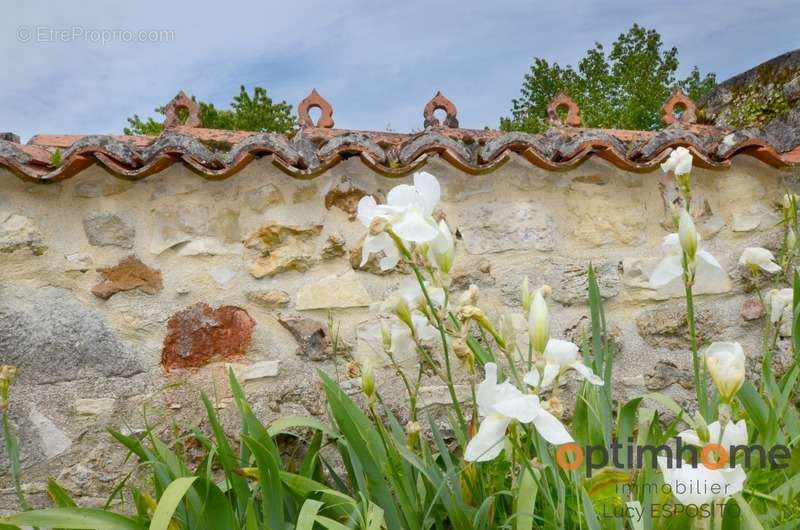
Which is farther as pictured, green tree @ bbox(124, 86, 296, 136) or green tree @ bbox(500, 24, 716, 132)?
green tree @ bbox(500, 24, 716, 132)

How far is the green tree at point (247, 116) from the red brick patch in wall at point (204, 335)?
237 inches

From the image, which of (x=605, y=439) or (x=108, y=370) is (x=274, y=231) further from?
(x=605, y=439)

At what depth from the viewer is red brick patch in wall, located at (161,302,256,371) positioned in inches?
88.4

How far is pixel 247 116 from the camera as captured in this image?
8.04 meters

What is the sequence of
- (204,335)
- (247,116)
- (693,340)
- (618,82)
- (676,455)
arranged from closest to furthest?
1. (676,455)
2. (693,340)
3. (204,335)
4. (247,116)
5. (618,82)

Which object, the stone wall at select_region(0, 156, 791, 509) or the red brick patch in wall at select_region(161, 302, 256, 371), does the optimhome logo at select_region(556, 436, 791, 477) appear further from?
the red brick patch in wall at select_region(161, 302, 256, 371)

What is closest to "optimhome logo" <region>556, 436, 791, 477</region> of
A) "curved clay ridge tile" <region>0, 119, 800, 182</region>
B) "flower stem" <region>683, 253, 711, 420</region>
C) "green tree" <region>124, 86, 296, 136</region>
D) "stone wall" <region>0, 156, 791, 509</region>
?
"flower stem" <region>683, 253, 711, 420</region>

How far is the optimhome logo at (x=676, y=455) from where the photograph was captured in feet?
2.93

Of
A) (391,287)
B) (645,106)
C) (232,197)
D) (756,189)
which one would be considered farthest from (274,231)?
(645,106)

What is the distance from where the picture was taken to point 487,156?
2363 mm

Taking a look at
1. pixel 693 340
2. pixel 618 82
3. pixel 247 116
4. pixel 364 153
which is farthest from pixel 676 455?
pixel 618 82

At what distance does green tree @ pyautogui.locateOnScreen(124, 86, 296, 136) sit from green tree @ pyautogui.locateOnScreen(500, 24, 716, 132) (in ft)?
14.4

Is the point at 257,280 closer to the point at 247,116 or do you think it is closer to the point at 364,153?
the point at 364,153

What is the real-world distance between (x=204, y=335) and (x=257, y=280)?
0.25 meters
